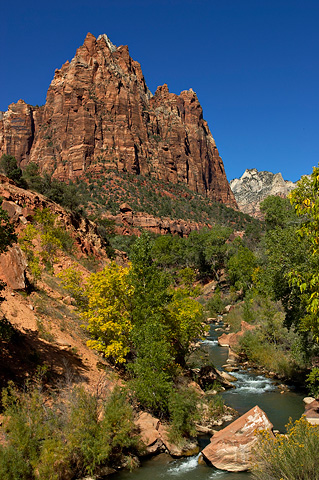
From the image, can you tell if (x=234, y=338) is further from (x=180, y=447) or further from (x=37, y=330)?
(x=37, y=330)

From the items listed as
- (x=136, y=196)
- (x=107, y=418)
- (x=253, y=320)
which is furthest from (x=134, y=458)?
(x=136, y=196)

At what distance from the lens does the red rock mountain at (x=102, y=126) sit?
109688 mm

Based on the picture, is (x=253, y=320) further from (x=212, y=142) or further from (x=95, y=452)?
(x=212, y=142)

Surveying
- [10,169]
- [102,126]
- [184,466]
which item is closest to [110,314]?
[184,466]

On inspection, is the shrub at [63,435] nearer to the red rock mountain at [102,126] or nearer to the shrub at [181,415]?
the shrub at [181,415]

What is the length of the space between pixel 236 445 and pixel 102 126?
112 m

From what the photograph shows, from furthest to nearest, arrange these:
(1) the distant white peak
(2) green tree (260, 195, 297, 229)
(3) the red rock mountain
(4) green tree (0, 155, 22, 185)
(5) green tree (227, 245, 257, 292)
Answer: (1) the distant white peak, (3) the red rock mountain, (5) green tree (227, 245, 257, 292), (2) green tree (260, 195, 297, 229), (4) green tree (0, 155, 22, 185)

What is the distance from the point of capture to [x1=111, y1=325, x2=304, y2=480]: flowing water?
10398 millimetres

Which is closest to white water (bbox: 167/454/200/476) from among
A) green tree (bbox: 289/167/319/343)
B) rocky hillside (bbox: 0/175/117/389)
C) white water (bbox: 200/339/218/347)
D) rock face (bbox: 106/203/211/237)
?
rocky hillside (bbox: 0/175/117/389)

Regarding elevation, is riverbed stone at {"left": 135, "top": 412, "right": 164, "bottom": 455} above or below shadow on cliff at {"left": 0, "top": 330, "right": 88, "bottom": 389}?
below

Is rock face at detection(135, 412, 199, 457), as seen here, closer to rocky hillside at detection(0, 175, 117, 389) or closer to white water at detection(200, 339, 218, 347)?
rocky hillside at detection(0, 175, 117, 389)

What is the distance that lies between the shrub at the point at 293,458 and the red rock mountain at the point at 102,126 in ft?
331

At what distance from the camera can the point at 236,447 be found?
35.3ft

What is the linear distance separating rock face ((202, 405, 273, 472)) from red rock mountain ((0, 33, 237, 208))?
97.5 m
